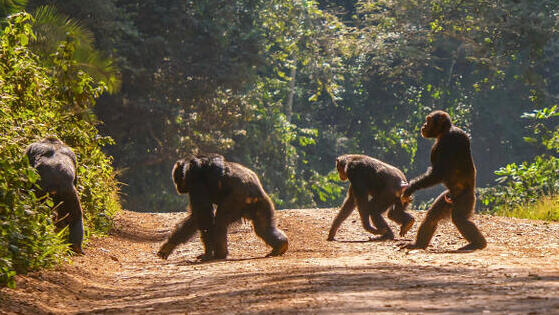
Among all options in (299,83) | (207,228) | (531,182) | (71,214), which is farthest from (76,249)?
(299,83)

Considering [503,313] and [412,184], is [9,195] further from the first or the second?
[412,184]

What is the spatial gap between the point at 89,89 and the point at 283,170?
22141 millimetres

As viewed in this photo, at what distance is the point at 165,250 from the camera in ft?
32.8

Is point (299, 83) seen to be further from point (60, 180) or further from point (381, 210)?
point (60, 180)

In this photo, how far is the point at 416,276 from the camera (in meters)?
6.83

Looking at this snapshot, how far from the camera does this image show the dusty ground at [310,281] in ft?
17.9

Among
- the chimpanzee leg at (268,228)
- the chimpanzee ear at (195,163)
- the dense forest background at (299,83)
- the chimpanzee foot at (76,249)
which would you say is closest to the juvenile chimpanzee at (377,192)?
the chimpanzee leg at (268,228)

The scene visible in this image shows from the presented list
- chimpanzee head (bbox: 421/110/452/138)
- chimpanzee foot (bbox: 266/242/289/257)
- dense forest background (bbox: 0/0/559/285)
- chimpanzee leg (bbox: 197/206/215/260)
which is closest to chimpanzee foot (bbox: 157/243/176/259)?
chimpanzee leg (bbox: 197/206/215/260)

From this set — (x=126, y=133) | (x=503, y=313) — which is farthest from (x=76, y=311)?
(x=126, y=133)

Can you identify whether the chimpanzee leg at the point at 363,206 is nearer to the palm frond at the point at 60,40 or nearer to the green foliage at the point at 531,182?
the palm frond at the point at 60,40

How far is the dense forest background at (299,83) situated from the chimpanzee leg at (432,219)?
30.1 ft

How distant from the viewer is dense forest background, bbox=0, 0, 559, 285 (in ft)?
35.6

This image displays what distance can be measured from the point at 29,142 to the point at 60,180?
1.24 m

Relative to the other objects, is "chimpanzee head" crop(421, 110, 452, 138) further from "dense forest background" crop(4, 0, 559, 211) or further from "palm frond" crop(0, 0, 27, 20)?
"dense forest background" crop(4, 0, 559, 211)
